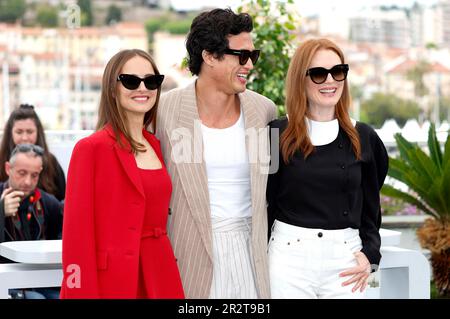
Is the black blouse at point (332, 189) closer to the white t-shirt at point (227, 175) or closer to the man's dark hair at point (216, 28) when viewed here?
the white t-shirt at point (227, 175)

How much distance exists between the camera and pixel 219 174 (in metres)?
3.20

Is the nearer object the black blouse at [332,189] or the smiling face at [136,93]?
the smiling face at [136,93]

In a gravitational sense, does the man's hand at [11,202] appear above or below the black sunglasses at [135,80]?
below

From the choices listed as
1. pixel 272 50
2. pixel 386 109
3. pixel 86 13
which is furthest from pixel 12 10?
pixel 272 50

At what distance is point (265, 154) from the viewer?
3.22 meters

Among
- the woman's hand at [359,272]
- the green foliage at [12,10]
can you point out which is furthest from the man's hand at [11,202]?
the green foliage at [12,10]

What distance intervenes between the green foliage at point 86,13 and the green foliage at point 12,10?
7084mm

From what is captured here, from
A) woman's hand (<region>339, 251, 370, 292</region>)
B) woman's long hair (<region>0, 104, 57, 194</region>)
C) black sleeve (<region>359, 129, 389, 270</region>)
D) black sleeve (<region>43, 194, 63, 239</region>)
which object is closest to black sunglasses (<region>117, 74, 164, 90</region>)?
black sleeve (<region>359, 129, 389, 270</region>)

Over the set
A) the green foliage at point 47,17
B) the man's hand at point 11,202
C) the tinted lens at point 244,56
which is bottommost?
the man's hand at point 11,202

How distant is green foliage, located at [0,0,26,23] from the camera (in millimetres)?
106100

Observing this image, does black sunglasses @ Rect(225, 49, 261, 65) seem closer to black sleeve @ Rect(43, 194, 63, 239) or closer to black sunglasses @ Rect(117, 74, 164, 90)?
black sunglasses @ Rect(117, 74, 164, 90)

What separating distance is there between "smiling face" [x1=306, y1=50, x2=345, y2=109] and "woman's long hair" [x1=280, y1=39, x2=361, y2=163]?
0.02 metres

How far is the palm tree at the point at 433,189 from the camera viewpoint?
25.4 feet
